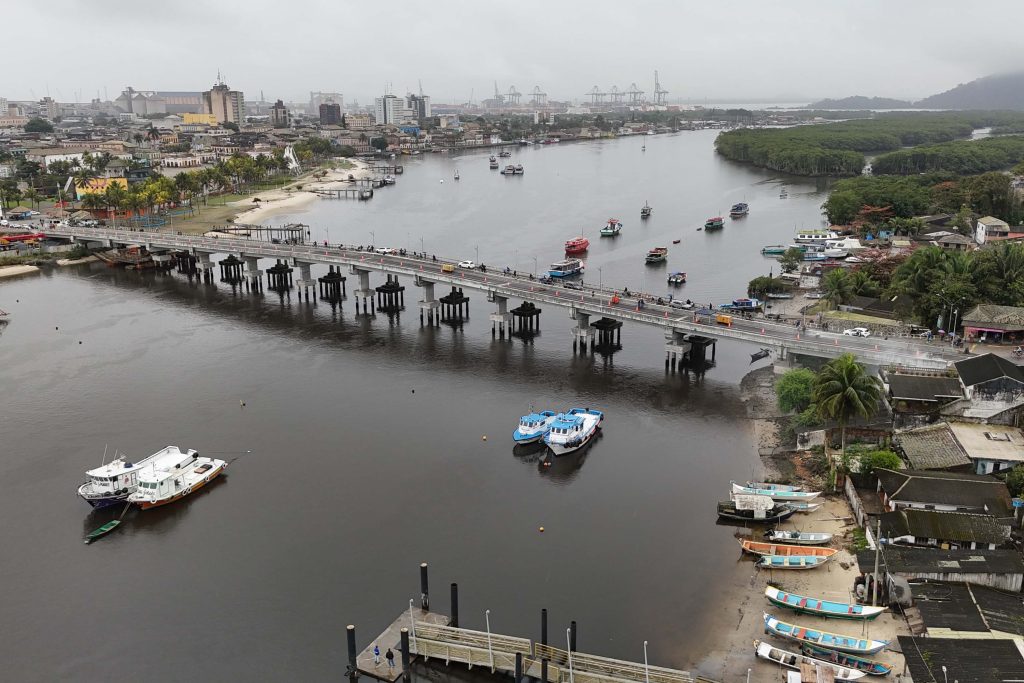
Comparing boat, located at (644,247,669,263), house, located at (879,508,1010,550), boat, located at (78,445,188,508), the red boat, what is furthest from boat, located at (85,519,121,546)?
the red boat

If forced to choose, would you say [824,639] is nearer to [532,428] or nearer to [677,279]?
[532,428]

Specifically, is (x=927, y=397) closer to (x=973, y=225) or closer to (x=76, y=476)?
(x=76, y=476)

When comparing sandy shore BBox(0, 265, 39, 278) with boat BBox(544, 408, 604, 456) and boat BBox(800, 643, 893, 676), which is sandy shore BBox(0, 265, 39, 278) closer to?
boat BBox(544, 408, 604, 456)

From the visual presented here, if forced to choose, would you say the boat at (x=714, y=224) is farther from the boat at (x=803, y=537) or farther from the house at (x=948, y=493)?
the boat at (x=803, y=537)

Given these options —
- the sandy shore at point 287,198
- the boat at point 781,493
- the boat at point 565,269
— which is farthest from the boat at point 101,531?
the sandy shore at point 287,198

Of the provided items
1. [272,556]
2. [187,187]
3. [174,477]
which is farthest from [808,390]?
[187,187]

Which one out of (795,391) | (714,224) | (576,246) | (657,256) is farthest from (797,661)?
(714,224)
